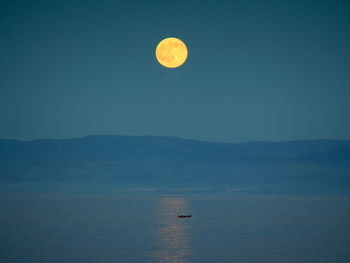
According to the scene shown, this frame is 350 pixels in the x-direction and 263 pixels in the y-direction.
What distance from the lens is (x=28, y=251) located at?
70000mm

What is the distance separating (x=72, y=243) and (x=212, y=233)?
2861cm

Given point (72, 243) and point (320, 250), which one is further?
point (72, 243)

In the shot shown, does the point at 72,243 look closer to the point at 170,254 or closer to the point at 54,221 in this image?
the point at 170,254

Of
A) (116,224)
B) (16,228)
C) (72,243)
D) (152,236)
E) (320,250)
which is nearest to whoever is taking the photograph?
(320,250)

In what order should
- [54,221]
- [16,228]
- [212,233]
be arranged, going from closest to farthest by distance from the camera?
[212,233]
[16,228]
[54,221]

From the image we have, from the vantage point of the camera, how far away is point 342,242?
262ft

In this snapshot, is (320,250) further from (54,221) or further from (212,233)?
(54,221)

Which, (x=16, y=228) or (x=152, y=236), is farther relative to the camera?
(x=16, y=228)

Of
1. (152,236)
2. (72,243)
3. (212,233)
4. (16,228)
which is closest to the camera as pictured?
(72,243)

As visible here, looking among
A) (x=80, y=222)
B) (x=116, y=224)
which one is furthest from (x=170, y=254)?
(x=80, y=222)

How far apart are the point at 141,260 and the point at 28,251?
18.1 meters

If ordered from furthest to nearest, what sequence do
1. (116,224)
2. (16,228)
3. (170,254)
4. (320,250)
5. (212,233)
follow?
(116,224) → (16,228) → (212,233) → (320,250) → (170,254)

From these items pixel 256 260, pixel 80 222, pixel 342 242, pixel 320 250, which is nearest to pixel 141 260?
pixel 256 260

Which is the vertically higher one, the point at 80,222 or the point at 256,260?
the point at 80,222
